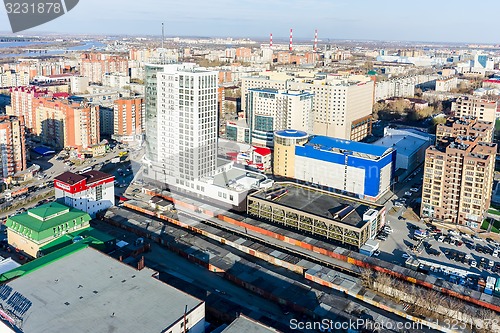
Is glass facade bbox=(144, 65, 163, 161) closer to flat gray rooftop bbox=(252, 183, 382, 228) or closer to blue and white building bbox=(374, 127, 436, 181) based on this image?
flat gray rooftop bbox=(252, 183, 382, 228)

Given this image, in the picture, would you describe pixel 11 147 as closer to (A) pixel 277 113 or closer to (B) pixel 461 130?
(A) pixel 277 113

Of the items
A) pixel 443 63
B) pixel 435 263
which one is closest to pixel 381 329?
pixel 435 263

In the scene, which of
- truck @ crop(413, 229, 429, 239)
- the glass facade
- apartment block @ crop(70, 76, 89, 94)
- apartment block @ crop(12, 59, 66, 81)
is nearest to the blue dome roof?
the glass facade

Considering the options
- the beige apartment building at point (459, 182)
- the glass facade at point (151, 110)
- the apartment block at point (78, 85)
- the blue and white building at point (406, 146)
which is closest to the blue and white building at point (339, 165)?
the beige apartment building at point (459, 182)

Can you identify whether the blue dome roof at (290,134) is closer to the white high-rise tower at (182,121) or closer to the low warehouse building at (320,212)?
the low warehouse building at (320,212)

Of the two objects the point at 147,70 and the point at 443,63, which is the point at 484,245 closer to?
the point at 147,70
